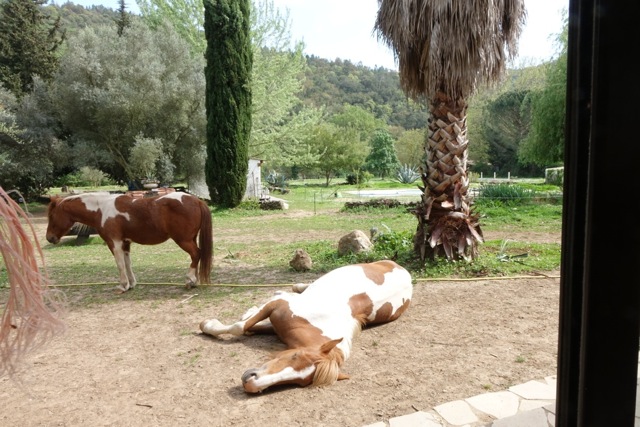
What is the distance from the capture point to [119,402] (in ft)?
6.90

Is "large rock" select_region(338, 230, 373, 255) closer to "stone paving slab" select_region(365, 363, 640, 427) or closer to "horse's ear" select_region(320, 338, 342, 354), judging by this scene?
"horse's ear" select_region(320, 338, 342, 354)

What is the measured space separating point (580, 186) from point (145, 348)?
299 cm

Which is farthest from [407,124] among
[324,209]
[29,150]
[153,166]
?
[29,150]

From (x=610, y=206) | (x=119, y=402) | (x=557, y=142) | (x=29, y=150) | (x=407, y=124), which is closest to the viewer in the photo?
(x=610, y=206)

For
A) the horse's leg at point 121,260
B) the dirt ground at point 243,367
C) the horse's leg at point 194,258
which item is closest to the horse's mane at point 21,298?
the dirt ground at point 243,367

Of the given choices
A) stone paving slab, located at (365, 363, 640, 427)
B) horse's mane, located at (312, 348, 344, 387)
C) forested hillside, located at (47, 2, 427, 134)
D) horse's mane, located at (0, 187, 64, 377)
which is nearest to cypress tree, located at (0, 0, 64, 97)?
horse's mane, located at (312, 348, 344, 387)

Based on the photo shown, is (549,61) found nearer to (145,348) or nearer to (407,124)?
(145,348)

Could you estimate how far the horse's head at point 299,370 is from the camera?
2.11 metres

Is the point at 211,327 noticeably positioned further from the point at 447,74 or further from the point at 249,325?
the point at 447,74

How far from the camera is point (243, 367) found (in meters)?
2.52

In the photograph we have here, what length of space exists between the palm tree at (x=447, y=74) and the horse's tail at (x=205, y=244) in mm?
2655

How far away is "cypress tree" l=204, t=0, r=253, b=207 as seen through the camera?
1319 centimetres

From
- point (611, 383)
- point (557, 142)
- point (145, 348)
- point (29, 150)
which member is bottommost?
point (145, 348)

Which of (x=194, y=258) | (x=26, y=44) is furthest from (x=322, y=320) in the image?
(x=26, y=44)
